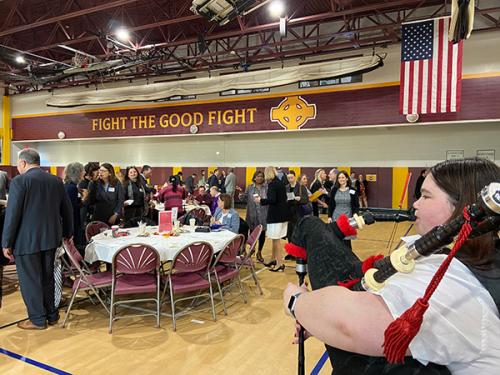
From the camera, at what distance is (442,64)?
7234 millimetres

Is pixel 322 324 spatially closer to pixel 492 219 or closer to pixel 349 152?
pixel 492 219

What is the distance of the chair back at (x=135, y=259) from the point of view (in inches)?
143

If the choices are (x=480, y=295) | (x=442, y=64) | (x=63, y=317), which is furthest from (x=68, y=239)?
(x=442, y=64)

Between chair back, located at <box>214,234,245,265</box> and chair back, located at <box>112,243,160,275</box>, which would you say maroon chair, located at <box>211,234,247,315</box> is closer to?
chair back, located at <box>214,234,245,265</box>

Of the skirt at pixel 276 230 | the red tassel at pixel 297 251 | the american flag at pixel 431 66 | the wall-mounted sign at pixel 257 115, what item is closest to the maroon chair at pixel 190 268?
the skirt at pixel 276 230

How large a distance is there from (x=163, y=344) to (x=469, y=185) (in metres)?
3.20

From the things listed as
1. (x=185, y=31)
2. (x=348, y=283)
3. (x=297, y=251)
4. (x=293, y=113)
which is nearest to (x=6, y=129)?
(x=185, y=31)

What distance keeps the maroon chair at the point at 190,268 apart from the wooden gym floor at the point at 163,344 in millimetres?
286

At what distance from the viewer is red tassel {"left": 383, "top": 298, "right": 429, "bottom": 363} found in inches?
26.5

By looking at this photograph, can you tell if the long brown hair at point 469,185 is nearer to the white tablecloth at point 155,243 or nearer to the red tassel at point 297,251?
the red tassel at point 297,251

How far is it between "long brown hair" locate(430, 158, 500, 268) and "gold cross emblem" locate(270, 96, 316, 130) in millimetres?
11340

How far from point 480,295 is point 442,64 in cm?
777

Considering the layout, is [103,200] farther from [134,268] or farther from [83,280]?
[134,268]

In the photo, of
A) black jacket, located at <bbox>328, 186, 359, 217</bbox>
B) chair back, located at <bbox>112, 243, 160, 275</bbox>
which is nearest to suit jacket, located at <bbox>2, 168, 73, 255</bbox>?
chair back, located at <bbox>112, 243, 160, 275</bbox>
